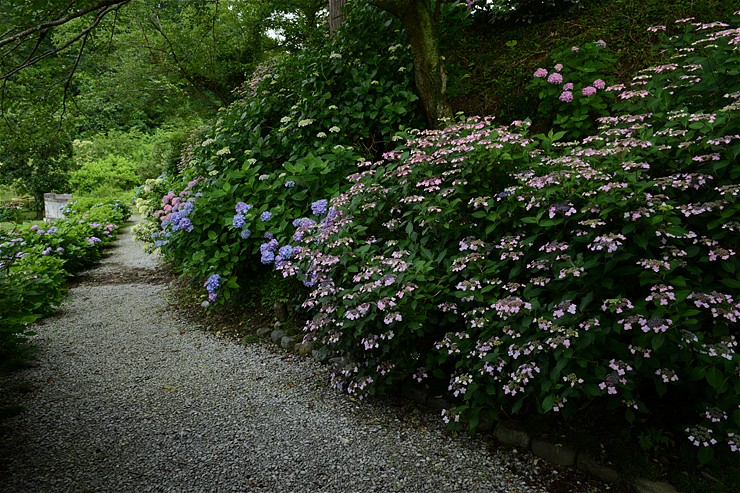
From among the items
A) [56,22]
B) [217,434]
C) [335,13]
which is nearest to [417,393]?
[217,434]

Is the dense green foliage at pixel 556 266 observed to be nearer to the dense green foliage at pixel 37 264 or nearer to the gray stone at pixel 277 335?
the gray stone at pixel 277 335

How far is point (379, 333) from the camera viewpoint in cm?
238

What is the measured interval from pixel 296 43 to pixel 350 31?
3.90m

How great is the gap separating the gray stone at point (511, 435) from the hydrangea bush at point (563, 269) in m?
0.09

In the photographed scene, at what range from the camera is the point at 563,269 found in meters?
1.80

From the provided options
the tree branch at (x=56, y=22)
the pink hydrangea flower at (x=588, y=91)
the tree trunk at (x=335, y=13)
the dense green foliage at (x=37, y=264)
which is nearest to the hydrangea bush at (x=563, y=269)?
the pink hydrangea flower at (x=588, y=91)

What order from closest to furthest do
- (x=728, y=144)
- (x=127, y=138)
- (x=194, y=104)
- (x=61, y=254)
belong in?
(x=728, y=144) → (x=61, y=254) → (x=194, y=104) → (x=127, y=138)

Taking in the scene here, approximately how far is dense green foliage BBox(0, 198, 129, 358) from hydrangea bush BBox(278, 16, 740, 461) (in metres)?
1.75

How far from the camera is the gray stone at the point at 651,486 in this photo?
1.74m

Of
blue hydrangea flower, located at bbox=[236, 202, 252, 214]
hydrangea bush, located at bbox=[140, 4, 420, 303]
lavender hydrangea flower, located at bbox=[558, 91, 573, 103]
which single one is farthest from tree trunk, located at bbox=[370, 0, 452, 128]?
blue hydrangea flower, located at bbox=[236, 202, 252, 214]

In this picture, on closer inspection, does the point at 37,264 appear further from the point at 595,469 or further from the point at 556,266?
the point at 595,469

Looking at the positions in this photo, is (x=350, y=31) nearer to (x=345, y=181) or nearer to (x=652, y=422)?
(x=345, y=181)

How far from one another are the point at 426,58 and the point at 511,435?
298 cm

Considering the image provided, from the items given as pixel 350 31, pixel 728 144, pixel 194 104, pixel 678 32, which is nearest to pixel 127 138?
pixel 194 104
